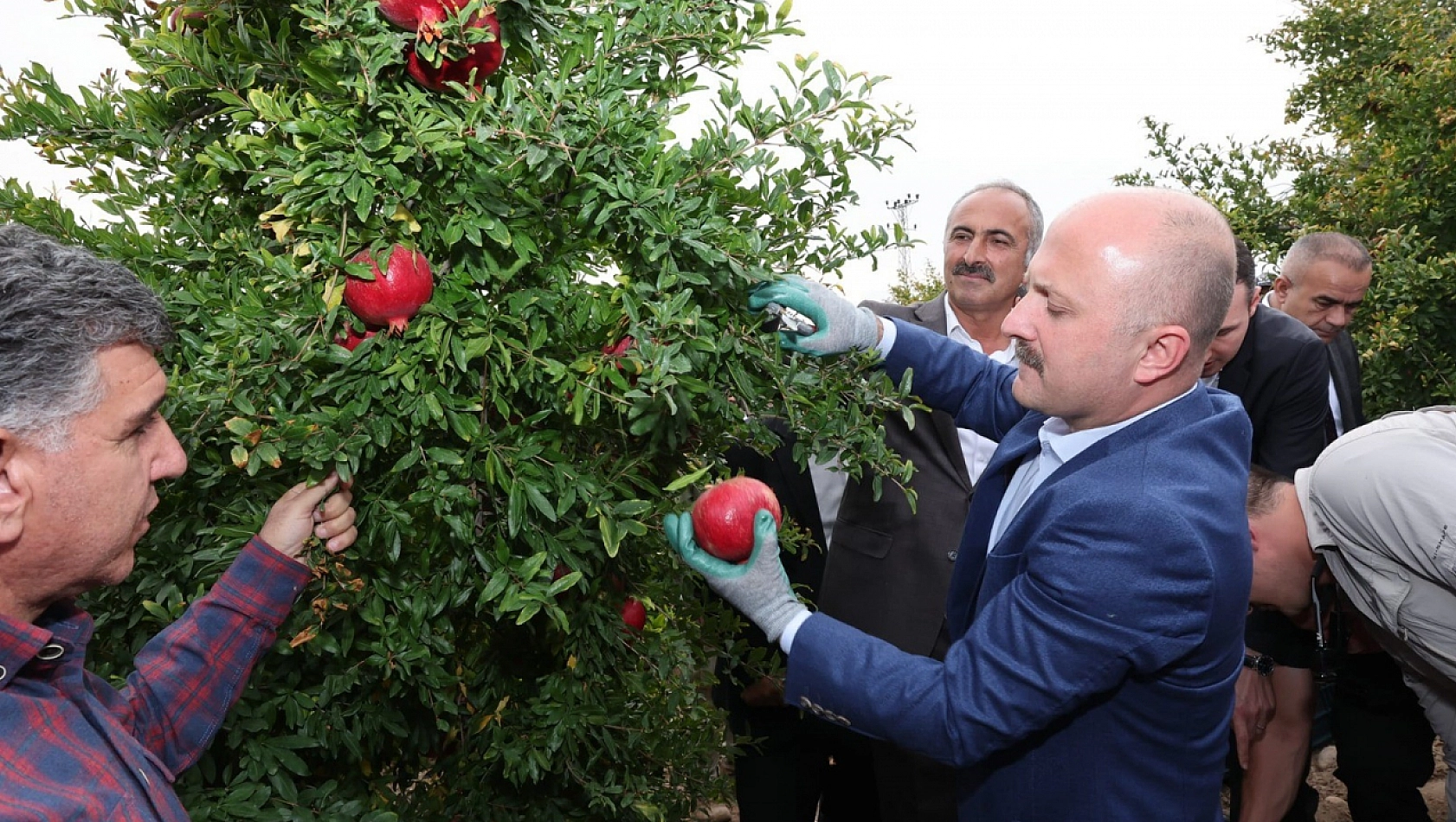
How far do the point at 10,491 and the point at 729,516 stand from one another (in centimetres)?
99

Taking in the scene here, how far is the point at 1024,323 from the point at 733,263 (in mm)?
574

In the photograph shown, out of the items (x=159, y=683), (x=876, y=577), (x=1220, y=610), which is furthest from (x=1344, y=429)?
(x=159, y=683)

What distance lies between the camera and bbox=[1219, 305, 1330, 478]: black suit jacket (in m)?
4.07

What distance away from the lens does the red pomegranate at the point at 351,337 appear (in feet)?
5.26

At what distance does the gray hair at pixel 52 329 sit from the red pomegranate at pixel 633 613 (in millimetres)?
1013

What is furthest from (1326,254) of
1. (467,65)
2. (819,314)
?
(467,65)

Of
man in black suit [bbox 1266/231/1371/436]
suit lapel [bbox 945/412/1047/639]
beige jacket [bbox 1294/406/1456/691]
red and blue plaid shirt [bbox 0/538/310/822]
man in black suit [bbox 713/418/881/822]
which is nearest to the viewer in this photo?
red and blue plaid shirt [bbox 0/538/310/822]

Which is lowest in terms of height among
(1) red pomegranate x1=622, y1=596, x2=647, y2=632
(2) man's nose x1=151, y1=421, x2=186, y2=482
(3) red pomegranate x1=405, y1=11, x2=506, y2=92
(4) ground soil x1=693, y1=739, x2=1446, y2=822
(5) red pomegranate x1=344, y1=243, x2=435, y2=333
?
(4) ground soil x1=693, y1=739, x2=1446, y2=822

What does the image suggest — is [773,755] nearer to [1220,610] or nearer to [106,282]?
[1220,610]

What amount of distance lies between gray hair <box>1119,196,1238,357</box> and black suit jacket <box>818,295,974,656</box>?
131 centimetres

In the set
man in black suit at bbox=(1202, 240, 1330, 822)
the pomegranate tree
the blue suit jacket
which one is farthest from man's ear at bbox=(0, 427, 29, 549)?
man in black suit at bbox=(1202, 240, 1330, 822)

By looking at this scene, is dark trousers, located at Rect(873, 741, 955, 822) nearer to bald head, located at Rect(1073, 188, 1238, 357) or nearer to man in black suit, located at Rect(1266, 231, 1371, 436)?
bald head, located at Rect(1073, 188, 1238, 357)

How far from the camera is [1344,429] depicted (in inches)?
187

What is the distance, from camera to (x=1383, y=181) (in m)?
6.31
